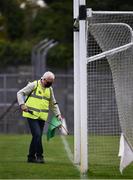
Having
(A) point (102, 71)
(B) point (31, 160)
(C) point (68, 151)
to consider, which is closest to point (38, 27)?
(C) point (68, 151)

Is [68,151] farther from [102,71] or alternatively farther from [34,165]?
[34,165]

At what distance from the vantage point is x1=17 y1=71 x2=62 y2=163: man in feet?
50.5

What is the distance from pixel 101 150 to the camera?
51.3 feet

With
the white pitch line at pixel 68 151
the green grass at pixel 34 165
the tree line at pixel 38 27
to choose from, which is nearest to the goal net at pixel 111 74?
the white pitch line at pixel 68 151

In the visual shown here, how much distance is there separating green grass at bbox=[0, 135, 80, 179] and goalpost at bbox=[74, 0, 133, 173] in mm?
437

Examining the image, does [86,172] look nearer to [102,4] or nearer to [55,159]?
[55,159]

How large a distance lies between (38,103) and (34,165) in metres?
1.25

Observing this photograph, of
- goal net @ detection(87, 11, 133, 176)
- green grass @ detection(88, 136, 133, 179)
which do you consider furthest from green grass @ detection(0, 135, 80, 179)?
goal net @ detection(87, 11, 133, 176)

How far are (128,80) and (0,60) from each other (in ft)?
125

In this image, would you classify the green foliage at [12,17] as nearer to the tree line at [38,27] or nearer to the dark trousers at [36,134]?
the tree line at [38,27]

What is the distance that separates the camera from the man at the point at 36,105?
15.4m

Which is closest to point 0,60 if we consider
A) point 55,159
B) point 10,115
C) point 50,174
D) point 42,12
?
point 42,12

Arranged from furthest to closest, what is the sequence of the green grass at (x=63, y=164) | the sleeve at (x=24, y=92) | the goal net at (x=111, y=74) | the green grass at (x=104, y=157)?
the sleeve at (x=24, y=92), the goal net at (x=111, y=74), the green grass at (x=104, y=157), the green grass at (x=63, y=164)

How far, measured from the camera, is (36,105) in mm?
15453
